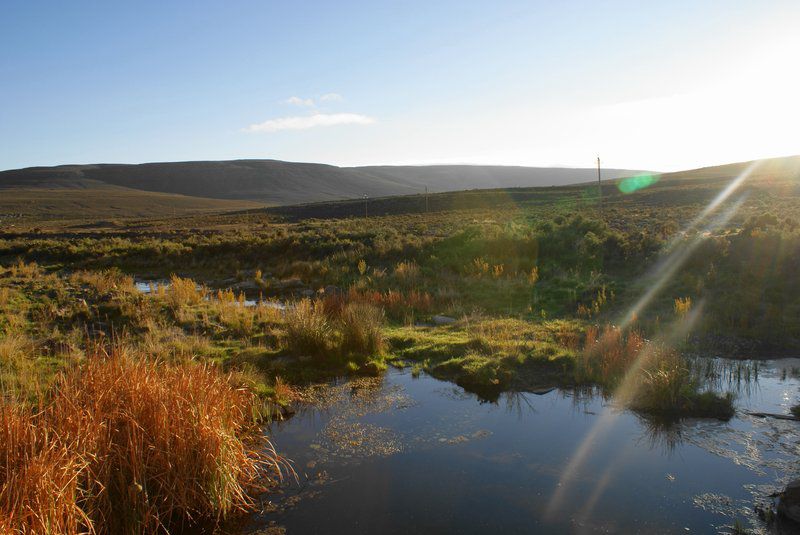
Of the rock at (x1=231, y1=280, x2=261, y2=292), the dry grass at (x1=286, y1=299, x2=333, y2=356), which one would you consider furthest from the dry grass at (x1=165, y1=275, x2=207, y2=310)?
the dry grass at (x1=286, y1=299, x2=333, y2=356)

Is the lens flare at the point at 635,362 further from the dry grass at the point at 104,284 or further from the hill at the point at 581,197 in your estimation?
the hill at the point at 581,197

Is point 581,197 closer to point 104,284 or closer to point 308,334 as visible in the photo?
point 104,284

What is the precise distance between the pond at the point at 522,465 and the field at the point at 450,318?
58 cm

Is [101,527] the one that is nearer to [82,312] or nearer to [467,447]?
[467,447]

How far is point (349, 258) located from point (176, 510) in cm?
2010

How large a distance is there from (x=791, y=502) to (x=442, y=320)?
30.7 feet

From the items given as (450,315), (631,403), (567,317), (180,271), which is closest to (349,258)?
(180,271)

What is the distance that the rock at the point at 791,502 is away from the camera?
5.63 metres

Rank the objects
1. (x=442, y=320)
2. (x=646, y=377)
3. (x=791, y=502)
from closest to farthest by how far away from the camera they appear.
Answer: (x=791, y=502) → (x=646, y=377) → (x=442, y=320)

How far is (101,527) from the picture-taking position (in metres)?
5.12

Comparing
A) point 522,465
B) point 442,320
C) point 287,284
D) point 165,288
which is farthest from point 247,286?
point 522,465

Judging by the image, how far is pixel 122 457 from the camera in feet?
17.8

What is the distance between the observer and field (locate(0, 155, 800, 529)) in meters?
8.91

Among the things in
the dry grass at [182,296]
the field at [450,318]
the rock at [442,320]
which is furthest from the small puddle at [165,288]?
the rock at [442,320]
